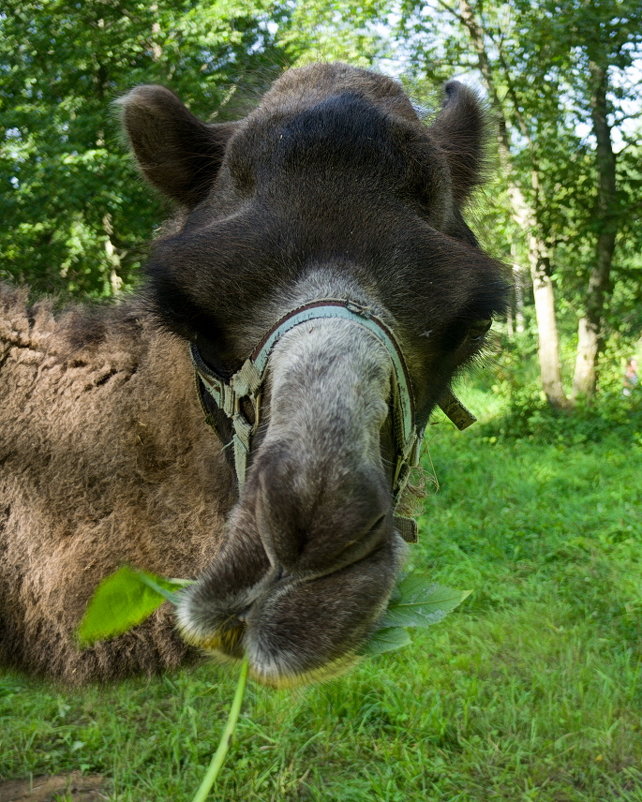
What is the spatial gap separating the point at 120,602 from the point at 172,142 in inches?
79.0

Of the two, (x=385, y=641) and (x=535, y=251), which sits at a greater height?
(x=385, y=641)

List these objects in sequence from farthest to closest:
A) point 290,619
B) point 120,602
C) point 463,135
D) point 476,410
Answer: point 476,410 < point 463,135 < point 120,602 < point 290,619

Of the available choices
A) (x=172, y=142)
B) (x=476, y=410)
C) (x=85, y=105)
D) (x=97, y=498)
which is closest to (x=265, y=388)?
(x=97, y=498)

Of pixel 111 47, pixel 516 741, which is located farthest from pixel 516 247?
pixel 516 741

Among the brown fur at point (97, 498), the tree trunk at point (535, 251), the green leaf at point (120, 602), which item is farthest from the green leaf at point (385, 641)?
the tree trunk at point (535, 251)

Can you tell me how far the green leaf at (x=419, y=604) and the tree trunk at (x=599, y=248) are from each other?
435 inches

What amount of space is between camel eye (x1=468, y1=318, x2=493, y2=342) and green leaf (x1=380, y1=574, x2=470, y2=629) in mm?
996

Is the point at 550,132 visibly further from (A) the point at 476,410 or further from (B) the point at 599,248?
(A) the point at 476,410

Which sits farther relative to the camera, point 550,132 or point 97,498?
point 550,132

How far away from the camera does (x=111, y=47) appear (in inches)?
427

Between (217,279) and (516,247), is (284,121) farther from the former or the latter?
(516,247)

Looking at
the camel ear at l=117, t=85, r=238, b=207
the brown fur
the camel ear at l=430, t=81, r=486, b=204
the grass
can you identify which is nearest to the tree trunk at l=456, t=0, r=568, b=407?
the grass

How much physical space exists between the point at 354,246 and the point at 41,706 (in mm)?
4401

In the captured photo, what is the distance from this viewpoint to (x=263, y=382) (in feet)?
7.89
